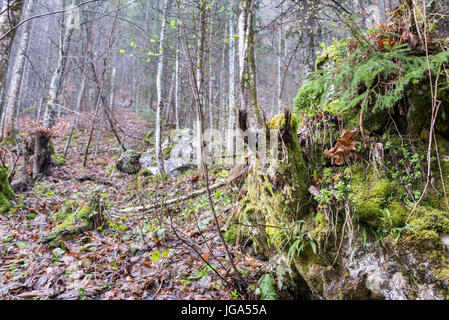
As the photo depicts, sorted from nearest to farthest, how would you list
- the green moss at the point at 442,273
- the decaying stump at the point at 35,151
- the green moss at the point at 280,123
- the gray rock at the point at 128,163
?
the green moss at the point at 442,273 → the green moss at the point at 280,123 → the decaying stump at the point at 35,151 → the gray rock at the point at 128,163

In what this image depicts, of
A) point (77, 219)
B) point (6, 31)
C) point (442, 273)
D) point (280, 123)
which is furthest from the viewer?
point (6, 31)

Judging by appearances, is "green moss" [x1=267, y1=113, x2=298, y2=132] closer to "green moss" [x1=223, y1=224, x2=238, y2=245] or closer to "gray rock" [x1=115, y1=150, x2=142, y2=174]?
"green moss" [x1=223, y1=224, x2=238, y2=245]

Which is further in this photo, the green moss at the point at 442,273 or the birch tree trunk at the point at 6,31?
the birch tree trunk at the point at 6,31

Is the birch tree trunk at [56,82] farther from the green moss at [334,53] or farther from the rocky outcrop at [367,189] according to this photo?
the rocky outcrop at [367,189]

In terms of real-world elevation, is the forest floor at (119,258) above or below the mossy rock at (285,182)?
below

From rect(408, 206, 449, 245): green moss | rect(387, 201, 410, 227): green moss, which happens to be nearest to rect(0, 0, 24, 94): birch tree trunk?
rect(387, 201, 410, 227): green moss

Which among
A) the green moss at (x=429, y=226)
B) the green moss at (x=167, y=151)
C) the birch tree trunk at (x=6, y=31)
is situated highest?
the birch tree trunk at (x=6, y=31)

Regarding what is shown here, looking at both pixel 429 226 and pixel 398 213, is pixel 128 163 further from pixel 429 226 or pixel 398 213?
pixel 429 226

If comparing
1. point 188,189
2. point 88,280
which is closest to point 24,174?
point 188,189

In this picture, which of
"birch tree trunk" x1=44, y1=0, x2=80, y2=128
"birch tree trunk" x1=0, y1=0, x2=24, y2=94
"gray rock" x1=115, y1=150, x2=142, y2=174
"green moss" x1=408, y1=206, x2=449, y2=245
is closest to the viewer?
"green moss" x1=408, y1=206, x2=449, y2=245

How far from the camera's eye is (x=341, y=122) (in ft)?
9.43

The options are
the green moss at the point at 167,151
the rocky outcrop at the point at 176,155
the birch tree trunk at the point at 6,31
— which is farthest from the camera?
the green moss at the point at 167,151

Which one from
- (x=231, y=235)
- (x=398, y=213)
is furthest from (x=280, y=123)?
(x=231, y=235)

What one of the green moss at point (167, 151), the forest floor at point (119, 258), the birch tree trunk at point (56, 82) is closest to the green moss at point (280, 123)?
the forest floor at point (119, 258)
